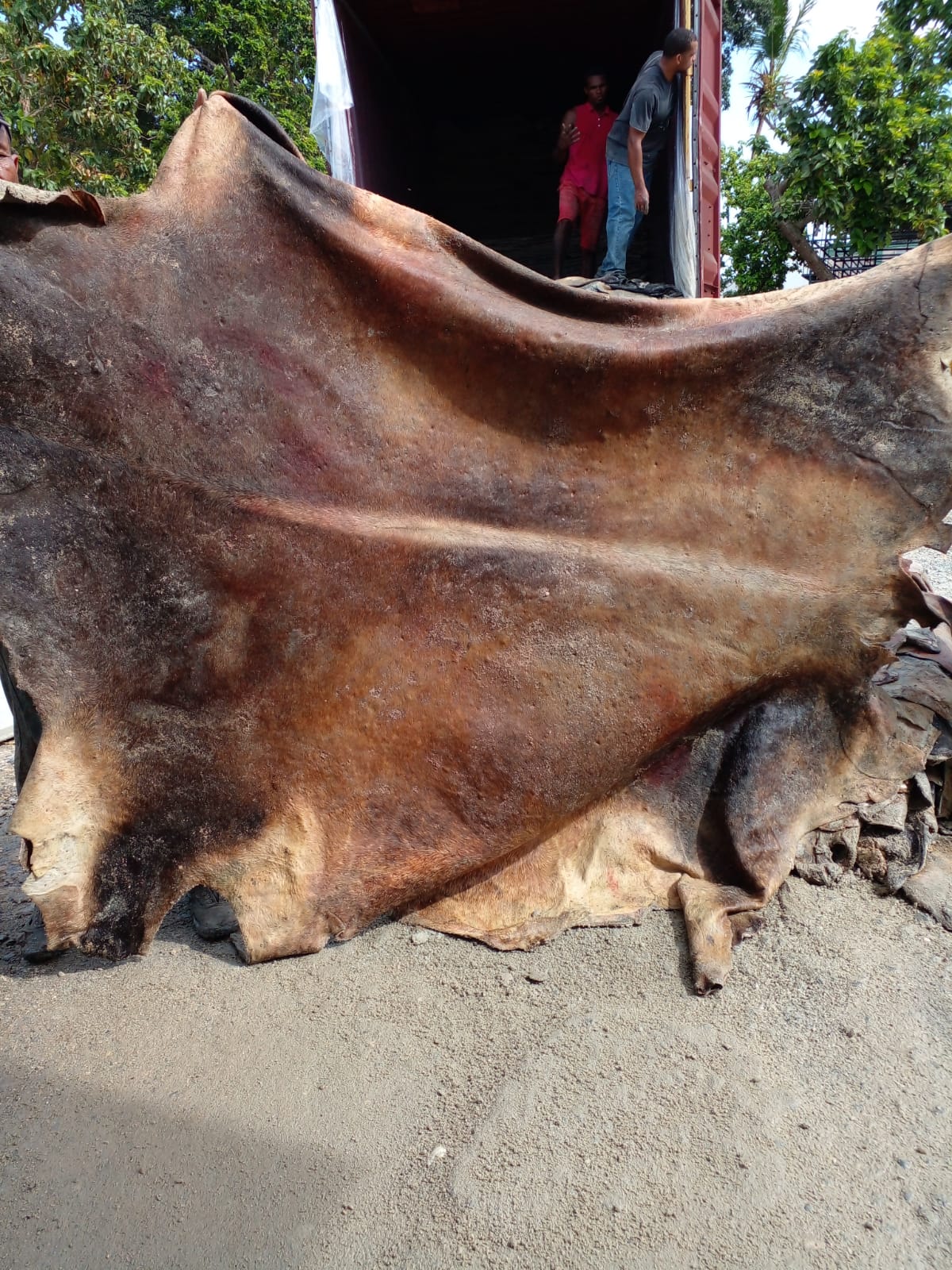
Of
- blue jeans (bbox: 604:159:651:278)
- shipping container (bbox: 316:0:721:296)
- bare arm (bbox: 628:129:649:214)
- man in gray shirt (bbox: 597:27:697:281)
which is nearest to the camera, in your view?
man in gray shirt (bbox: 597:27:697:281)

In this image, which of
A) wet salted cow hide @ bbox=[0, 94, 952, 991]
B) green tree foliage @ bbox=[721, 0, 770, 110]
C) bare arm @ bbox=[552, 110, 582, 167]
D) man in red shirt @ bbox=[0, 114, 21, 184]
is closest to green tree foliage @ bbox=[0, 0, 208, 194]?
bare arm @ bbox=[552, 110, 582, 167]

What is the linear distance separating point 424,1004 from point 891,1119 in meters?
0.80

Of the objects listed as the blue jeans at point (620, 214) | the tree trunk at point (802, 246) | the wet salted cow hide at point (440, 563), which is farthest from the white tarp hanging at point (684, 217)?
the tree trunk at point (802, 246)

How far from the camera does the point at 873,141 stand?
34.6 ft

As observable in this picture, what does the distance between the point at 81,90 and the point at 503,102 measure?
417 cm

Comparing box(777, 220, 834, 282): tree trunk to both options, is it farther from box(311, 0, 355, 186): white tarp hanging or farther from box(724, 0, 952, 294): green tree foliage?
box(311, 0, 355, 186): white tarp hanging

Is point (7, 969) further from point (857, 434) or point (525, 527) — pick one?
point (857, 434)

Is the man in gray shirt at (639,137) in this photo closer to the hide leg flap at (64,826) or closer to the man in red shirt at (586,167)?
the man in red shirt at (586,167)

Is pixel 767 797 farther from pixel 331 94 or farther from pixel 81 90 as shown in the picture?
pixel 81 90

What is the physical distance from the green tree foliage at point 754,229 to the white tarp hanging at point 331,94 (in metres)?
9.31

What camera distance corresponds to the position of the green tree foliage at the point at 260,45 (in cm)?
1313

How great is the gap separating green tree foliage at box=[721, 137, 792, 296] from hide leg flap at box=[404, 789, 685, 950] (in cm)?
1249

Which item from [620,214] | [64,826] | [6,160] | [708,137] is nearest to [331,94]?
[620,214]

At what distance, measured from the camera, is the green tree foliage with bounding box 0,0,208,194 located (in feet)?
24.2
